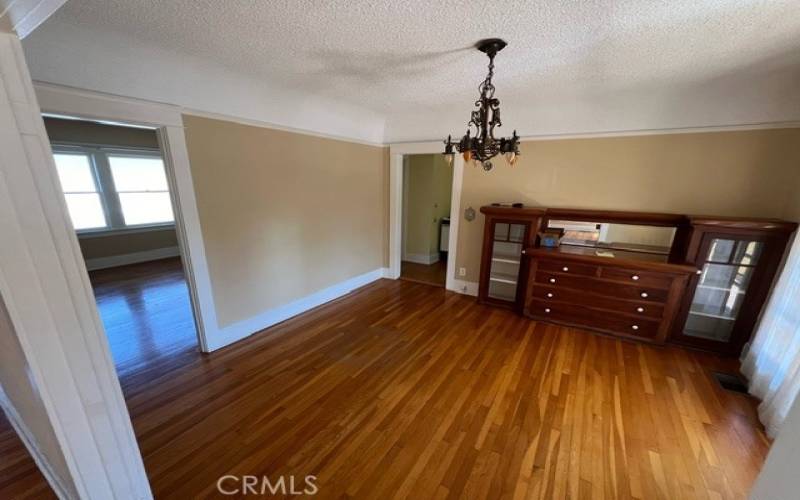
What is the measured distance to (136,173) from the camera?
5.60m

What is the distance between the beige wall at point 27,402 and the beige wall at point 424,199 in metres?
4.73

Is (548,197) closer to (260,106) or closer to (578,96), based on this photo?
(578,96)

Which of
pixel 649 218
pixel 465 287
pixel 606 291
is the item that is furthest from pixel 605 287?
pixel 465 287

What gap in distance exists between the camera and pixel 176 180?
2236 mm

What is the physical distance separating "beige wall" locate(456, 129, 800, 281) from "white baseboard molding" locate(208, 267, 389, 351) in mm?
2192

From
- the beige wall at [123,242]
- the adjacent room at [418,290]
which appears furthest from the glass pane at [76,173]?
the adjacent room at [418,290]

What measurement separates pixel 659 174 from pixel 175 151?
178 inches

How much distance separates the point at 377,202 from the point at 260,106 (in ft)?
6.89

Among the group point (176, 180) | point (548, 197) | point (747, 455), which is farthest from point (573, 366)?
point (176, 180)

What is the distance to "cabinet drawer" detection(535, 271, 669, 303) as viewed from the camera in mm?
2781

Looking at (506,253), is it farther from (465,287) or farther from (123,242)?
(123,242)

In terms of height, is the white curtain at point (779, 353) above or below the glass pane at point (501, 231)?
below

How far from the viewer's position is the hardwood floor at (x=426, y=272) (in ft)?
15.4

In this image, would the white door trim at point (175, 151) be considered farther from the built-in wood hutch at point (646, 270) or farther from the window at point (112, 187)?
the window at point (112, 187)
